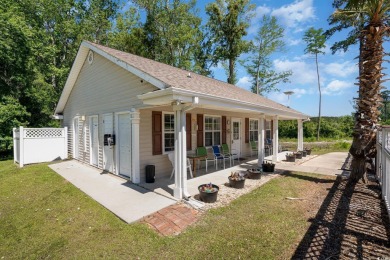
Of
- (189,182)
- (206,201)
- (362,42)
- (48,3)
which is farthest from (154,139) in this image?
(48,3)

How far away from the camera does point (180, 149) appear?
16.6ft

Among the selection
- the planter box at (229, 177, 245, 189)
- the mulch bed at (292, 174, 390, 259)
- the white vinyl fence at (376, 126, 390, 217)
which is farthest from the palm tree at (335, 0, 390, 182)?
the planter box at (229, 177, 245, 189)

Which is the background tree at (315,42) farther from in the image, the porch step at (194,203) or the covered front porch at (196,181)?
the porch step at (194,203)

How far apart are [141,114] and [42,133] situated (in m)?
7.48

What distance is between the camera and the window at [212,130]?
9.09 metres

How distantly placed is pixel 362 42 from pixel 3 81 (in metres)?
19.3

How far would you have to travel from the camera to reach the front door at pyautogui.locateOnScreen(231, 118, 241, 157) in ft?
35.3

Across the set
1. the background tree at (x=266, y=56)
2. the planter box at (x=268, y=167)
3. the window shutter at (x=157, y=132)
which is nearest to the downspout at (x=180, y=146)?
the window shutter at (x=157, y=132)

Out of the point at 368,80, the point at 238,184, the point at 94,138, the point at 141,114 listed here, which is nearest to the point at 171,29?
the point at 94,138

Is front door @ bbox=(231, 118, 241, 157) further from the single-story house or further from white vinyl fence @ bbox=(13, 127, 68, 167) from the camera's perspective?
white vinyl fence @ bbox=(13, 127, 68, 167)

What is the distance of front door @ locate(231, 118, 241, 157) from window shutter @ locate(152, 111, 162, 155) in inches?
189

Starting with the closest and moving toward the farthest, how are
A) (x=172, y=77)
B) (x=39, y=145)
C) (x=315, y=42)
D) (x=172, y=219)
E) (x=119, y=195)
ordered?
(x=172, y=219) < (x=119, y=195) < (x=172, y=77) < (x=39, y=145) < (x=315, y=42)

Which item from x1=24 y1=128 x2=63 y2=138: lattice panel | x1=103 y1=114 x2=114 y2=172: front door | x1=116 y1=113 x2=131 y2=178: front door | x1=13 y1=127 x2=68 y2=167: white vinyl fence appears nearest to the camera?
x1=116 y1=113 x2=131 y2=178: front door

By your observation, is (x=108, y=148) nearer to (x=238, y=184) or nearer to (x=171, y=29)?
(x=238, y=184)
